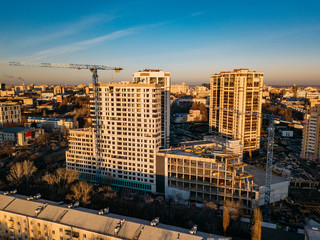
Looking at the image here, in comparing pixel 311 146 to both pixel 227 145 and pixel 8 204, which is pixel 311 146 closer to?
pixel 227 145

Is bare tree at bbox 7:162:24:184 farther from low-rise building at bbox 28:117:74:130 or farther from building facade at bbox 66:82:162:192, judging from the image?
low-rise building at bbox 28:117:74:130

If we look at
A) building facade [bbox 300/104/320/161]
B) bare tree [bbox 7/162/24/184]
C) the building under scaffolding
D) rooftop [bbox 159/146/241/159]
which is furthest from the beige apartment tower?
bare tree [bbox 7/162/24/184]

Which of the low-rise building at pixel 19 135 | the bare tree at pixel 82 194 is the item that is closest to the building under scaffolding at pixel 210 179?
the bare tree at pixel 82 194

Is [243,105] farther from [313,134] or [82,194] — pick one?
[82,194]

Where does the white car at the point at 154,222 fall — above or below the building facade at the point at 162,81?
below

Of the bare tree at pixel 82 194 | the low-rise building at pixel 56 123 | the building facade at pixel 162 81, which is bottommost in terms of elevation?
the bare tree at pixel 82 194

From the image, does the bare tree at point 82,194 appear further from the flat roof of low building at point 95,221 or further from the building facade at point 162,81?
the building facade at point 162,81

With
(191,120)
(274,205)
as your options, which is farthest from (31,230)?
(191,120)
